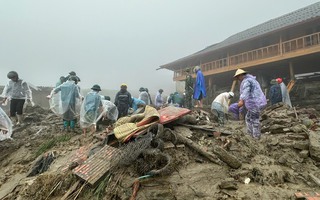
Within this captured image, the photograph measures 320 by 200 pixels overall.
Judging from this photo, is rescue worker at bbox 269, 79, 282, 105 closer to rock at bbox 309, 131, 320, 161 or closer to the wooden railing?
rock at bbox 309, 131, 320, 161

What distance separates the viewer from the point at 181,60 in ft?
60.7

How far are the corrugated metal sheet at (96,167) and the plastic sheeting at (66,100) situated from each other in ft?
9.22

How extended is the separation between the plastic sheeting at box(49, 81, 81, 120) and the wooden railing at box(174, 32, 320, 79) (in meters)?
10.4

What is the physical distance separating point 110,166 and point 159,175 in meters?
0.76

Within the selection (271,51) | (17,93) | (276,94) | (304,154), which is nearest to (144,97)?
(17,93)

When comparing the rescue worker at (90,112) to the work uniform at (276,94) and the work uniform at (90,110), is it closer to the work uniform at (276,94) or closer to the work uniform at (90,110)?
the work uniform at (90,110)

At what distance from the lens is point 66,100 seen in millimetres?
6289

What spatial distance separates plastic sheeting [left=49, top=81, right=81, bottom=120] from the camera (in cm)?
629

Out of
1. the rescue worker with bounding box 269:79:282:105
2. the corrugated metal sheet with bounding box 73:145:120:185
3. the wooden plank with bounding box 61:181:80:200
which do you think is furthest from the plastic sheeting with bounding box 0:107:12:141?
the rescue worker with bounding box 269:79:282:105

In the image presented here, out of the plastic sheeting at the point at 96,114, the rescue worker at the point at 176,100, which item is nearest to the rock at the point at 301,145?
the plastic sheeting at the point at 96,114

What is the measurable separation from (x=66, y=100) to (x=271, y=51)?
11427mm

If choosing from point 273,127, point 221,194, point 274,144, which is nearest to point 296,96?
point 273,127

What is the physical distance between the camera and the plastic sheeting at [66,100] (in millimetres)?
6285

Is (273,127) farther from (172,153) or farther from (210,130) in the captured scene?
(172,153)
